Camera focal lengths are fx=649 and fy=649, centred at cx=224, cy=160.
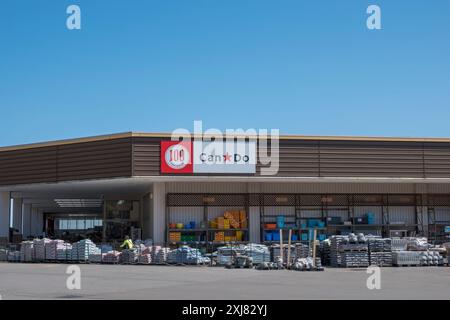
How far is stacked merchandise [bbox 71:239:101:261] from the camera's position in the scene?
113ft

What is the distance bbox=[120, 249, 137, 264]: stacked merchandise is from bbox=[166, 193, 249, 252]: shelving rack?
357cm

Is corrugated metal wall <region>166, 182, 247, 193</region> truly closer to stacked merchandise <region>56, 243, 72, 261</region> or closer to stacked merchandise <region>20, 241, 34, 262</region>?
stacked merchandise <region>56, 243, 72, 261</region>

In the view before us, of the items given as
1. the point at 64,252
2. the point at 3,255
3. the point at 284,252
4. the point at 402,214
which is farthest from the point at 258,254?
the point at 3,255

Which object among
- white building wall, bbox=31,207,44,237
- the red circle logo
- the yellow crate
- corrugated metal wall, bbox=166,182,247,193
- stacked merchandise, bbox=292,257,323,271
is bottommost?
stacked merchandise, bbox=292,257,323,271

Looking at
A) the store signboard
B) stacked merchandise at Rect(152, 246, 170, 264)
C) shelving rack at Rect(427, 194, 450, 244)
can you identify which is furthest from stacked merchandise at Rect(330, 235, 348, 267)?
shelving rack at Rect(427, 194, 450, 244)

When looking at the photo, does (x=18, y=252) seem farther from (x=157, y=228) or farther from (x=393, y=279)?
(x=393, y=279)

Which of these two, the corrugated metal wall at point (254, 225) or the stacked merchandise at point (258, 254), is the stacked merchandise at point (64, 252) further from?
the corrugated metal wall at point (254, 225)

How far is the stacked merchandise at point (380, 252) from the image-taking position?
1229 inches

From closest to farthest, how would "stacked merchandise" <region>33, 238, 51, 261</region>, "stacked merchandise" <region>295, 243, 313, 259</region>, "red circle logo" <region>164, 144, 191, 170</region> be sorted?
1. "stacked merchandise" <region>295, 243, 313, 259</region>
2. "red circle logo" <region>164, 144, 191, 170</region>
3. "stacked merchandise" <region>33, 238, 51, 261</region>

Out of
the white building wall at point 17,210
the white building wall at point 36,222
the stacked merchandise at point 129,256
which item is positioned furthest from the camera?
the white building wall at point 36,222

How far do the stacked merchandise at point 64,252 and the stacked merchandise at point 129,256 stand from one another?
341 centimetres

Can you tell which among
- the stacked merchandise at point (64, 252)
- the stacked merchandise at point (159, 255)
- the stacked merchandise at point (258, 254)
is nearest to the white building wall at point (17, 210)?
the stacked merchandise at point (64, 252)
